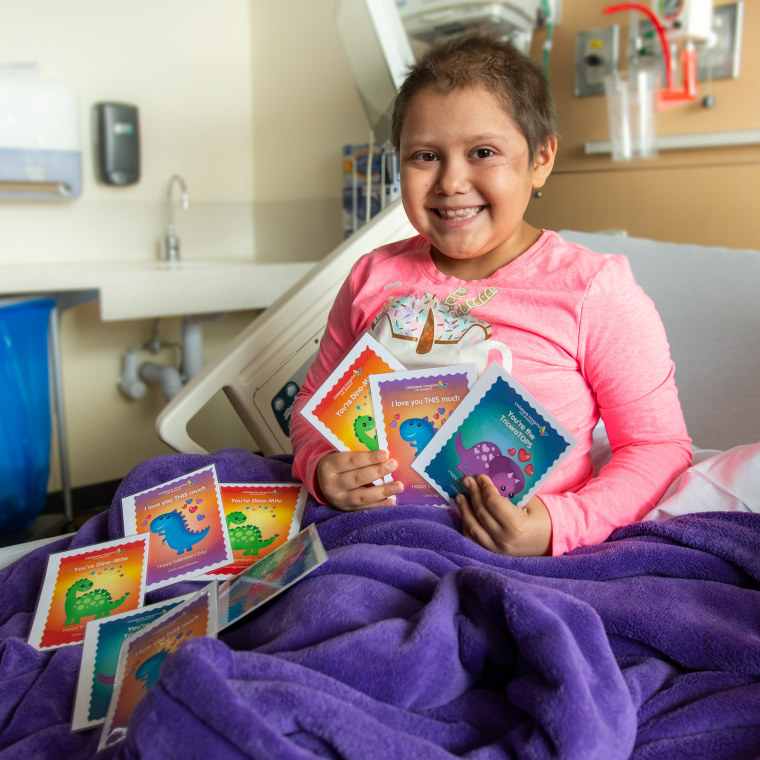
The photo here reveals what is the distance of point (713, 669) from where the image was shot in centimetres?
63

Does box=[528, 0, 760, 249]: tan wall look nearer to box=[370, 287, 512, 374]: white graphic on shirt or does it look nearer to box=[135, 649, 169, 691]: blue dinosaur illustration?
box=[370, 287, 512, 374]: white graphic on shirt

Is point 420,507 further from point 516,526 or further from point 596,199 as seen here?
point 596,199

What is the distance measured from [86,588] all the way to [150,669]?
0.23 meters

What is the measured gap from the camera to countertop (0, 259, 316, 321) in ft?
6.27

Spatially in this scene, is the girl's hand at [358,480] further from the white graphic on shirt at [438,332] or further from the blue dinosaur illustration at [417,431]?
the white graphic on shirt at [438,332]

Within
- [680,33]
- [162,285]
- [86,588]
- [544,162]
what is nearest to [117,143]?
[162,285]

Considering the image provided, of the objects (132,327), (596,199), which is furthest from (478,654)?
(132,327)

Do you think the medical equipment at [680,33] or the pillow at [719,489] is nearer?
the pillow at [719,489]

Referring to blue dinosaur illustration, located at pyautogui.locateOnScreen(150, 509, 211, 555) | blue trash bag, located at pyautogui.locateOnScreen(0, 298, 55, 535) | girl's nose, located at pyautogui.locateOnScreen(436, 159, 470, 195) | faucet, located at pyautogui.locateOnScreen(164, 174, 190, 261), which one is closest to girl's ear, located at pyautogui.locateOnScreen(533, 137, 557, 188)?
girl's nose, located at pyautogui.locateOnScreen(436, 159, 470, 195)

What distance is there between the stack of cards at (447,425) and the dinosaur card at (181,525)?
18cm

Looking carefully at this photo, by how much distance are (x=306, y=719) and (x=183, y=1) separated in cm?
268

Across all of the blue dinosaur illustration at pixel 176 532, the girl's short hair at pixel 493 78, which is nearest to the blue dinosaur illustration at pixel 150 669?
the blue dinosaur illustration at pixel 176 532

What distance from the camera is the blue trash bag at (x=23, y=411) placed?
185 cm

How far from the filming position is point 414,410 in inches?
34.5
